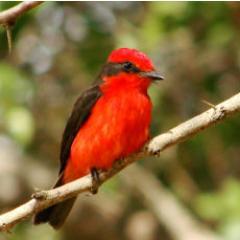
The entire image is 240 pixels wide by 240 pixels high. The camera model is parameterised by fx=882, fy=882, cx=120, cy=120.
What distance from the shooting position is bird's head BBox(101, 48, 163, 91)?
528 cm

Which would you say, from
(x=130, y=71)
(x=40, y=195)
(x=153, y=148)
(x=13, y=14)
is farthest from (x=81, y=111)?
(x=13, y=14)

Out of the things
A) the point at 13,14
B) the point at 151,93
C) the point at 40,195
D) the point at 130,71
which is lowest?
the point at 40,195

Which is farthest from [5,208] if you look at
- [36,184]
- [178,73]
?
[178,73]

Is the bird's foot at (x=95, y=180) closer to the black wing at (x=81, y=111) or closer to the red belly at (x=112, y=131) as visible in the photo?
the red belly at (x=112, y=131)

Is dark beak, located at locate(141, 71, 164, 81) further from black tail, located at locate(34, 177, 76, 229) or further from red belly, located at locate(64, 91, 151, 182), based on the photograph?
black tail, located at locate(34, 177, 76, 229)

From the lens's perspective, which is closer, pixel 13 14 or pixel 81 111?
pixel 13 14

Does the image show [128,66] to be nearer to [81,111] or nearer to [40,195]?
[81,111]

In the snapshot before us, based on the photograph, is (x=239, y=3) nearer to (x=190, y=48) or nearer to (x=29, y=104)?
(x=190, y=48)

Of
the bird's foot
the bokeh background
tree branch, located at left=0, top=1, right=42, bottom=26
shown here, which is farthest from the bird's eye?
tree branch, located at left=0, top=1, right=42, bottom=26

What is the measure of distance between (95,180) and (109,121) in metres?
0.58

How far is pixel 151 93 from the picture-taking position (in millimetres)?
6758

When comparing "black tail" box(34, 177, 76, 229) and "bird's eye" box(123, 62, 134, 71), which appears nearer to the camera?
"bird's eye" box(123, 62, 134, 71)

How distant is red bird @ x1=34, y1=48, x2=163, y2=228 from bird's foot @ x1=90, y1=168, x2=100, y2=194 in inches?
0.7

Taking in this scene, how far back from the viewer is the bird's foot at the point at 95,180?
4.40 metres
